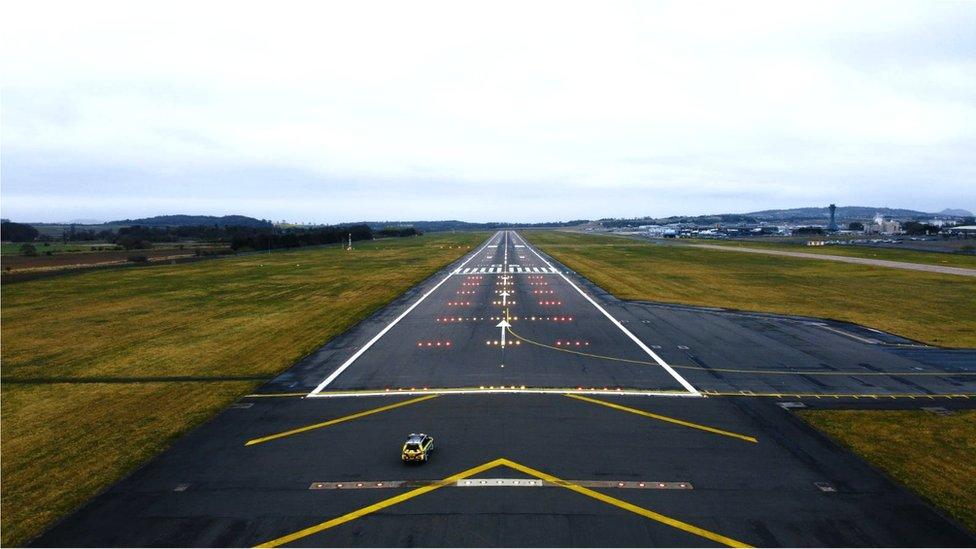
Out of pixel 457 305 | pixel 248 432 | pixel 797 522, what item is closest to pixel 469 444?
pixel 248 432

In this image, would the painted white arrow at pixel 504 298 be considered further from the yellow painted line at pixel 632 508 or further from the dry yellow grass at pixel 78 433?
the yellow painted line at pixel 632 508

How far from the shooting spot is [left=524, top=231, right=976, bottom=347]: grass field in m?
45.9

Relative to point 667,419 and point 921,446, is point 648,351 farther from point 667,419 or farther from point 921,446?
point 921,446

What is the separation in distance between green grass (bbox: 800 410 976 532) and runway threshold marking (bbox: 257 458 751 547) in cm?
878

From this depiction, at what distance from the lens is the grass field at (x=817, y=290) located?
45938 millimetres

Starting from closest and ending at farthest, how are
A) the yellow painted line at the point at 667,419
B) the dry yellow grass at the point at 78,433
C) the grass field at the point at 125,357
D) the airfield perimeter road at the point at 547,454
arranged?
the airfield perimeter road at the point at 547,454, the dry yellow grass at the point at 78,433, the grass field at the point at 125,357, the yellow painted line at the point at 667,419

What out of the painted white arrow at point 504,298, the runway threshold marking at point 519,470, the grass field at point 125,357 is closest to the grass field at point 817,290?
the painted white arrow at point 504,298

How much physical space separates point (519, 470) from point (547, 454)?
1.73m

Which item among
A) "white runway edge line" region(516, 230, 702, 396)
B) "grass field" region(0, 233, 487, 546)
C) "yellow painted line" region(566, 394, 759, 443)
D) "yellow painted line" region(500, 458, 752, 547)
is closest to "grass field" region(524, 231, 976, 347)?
"white runway edge line" region(516, 230, 702, 396)

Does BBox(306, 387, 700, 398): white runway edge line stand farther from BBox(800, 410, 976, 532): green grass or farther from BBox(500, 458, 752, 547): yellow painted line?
BBox(500, 458, 752, 547): yellow painted line

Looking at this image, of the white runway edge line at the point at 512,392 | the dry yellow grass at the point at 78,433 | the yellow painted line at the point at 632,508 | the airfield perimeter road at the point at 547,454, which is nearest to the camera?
the yellow painted line at the point at 632,508

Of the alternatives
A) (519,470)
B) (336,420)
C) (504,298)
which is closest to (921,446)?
(519,470)

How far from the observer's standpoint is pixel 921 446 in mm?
21281

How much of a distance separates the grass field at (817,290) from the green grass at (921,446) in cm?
1984
